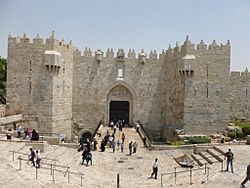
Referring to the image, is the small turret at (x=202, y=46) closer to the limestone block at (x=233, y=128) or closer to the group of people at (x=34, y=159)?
the limestone block at (x=233, y=128)

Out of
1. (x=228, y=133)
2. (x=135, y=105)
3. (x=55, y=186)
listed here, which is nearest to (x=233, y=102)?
(x=228, y=133)

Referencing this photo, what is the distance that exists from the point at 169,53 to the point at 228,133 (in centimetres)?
1036

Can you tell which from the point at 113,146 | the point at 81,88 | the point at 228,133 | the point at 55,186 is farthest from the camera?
the point at 81,88

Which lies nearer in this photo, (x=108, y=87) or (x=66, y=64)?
(x=66, y=64)

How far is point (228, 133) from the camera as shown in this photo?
2819cm

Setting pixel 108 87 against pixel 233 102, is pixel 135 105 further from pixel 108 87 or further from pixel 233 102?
pixel 233 102

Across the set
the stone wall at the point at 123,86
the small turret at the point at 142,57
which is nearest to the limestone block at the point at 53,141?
the stone wall at the point at 123,86

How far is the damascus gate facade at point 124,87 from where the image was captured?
29.5 m

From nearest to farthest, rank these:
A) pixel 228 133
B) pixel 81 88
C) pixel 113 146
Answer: pixel 113 146 < pixel 228 133 < pixel 81 88

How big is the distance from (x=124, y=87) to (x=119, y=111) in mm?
3053

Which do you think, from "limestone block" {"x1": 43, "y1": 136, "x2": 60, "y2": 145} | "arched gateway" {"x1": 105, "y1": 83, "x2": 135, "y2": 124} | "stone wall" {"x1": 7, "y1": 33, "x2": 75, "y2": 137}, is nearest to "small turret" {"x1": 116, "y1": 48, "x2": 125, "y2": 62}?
"arched gateway" {"x1": 105, "y1": 83, "x2": 135, "y2": 124}

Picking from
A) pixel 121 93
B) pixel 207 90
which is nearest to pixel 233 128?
pixel 207 90

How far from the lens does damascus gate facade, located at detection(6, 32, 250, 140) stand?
29516mm

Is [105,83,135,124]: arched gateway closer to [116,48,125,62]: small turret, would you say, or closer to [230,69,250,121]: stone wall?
[116,48,125,62]: small turret
